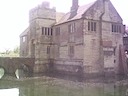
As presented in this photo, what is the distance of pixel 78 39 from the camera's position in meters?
37.0

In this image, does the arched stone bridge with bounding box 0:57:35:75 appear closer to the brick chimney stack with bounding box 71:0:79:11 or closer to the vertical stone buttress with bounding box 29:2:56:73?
the vertical stone buttress with bounding box 29:2:56:73

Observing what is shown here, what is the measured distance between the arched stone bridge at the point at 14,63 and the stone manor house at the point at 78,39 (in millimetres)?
1096

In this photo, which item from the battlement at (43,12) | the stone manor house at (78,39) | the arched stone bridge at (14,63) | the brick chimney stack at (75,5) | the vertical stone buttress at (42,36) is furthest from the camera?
the battlement at (43,12)

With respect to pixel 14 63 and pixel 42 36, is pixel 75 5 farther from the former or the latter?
pixel 14 63

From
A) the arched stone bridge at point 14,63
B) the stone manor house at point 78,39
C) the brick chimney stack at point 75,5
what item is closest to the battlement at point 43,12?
the stone manor house at point 78,39

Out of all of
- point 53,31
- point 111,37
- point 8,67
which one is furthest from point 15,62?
point 111,37

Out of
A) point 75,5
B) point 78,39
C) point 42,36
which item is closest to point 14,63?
point 42,36

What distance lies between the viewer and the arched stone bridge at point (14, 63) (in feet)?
129

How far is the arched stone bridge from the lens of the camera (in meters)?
39.2

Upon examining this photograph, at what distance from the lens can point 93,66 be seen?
1425 inches

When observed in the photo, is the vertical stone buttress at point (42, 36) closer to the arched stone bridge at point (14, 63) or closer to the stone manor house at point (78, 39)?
the stone manor house at point (78, 39)

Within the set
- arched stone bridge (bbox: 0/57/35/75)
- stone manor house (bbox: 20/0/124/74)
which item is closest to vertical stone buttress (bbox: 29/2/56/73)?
stone manor house (bbox: 20/0/124/74)

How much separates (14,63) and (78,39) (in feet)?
39.1

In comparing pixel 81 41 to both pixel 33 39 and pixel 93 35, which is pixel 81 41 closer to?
pixel 93 35
